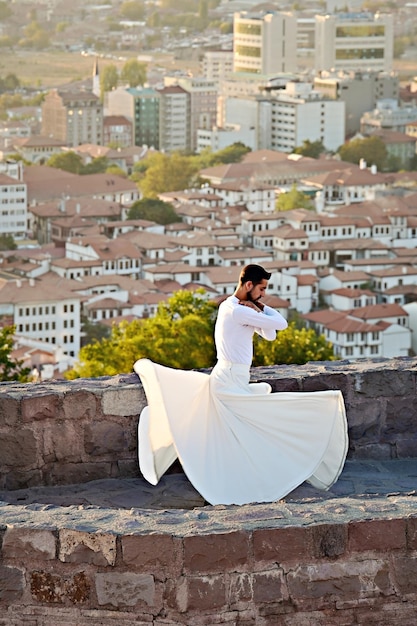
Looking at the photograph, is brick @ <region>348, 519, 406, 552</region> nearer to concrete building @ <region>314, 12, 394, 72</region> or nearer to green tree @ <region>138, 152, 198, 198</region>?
green tree @ <region>138, 152, 198, 198</region>

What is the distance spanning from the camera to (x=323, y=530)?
10.4 feet

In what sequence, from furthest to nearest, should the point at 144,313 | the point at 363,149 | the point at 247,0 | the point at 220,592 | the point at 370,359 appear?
the point at 247,0
the point at 363,149
the point at 144,313
the point at 370,359
the point at 220,592

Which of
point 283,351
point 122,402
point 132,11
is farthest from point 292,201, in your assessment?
point 132,11

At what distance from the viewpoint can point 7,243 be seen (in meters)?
46.5

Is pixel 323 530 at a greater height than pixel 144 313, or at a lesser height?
greater

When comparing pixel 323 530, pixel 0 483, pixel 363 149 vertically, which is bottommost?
pixel 363 149

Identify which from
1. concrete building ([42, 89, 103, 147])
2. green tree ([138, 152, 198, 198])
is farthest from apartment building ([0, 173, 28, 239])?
concrete building ([42, 89, 103, 147])

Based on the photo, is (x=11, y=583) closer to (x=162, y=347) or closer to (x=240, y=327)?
(x=240, y=327)

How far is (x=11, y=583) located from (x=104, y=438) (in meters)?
1.18

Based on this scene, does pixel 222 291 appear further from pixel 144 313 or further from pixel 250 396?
pixel 250 396

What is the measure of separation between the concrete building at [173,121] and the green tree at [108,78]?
752cm

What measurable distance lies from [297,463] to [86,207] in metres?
45.7

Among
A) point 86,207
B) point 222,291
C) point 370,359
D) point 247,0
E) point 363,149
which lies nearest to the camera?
point 370,359

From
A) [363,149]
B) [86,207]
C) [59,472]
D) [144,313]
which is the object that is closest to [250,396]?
[59,472]
